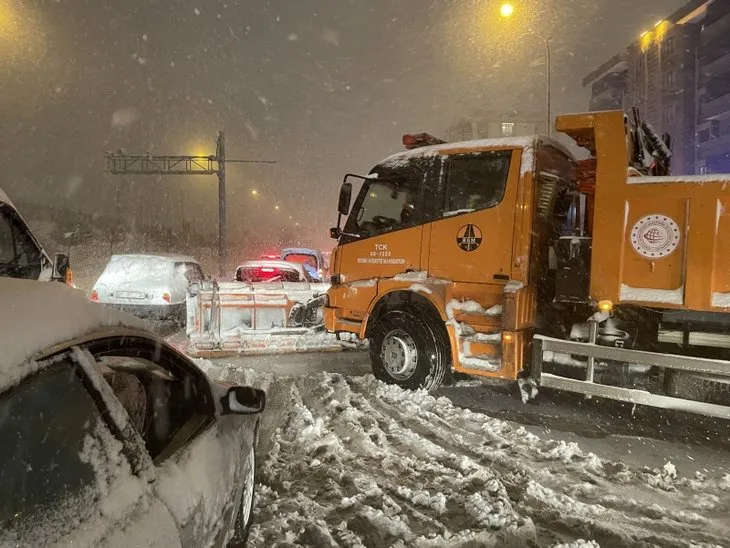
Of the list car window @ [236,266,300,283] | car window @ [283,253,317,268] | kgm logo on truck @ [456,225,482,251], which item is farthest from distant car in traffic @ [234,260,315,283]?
kgm logo on truck @ [456,225,482,251]

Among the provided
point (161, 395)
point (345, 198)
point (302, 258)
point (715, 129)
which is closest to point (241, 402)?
point (161, 395)

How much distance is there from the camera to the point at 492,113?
201 feet

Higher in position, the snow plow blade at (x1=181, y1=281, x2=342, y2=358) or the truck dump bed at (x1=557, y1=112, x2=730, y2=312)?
the truck dump bed at (x1=557, y1=112, x2=730, y2=312)

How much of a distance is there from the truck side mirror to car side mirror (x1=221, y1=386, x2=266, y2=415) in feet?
14.7

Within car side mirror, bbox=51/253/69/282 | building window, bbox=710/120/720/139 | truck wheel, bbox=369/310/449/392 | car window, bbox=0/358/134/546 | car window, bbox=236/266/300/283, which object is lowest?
truck wheel, bbox=369/310/449/392

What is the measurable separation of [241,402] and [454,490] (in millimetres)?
2016

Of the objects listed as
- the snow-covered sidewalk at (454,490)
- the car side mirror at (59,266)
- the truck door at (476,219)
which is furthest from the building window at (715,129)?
the car side mirror at (59,266)

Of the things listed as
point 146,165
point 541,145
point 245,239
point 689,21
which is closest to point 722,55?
point 689,21

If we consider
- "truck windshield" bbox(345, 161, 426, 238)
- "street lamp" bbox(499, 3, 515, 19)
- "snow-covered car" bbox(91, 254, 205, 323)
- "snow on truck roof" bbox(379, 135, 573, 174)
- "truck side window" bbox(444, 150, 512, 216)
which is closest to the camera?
"snow on truck roof" bbox(379, 135, 573, 174)

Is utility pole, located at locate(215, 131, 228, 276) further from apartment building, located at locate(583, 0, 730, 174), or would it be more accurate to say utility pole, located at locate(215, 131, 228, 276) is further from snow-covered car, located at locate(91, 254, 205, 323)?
apartment building, located at locate(583, 0, 730, 174)

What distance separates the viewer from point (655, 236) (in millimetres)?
4730

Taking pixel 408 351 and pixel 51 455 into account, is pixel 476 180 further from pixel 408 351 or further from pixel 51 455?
pixel 51 455

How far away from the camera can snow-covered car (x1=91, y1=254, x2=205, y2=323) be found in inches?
432

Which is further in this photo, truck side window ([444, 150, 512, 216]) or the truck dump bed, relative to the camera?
truck side window ([444, 150, 512, 216])
